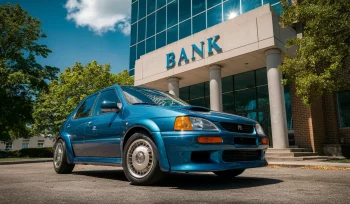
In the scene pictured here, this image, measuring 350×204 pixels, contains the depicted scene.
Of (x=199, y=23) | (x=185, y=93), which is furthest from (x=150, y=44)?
(x=185, y=93)

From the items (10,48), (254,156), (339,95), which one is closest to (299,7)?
(339,95)

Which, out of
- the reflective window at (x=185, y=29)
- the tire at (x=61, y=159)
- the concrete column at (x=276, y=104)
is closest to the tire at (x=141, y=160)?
the tire at (x=61, y=159)

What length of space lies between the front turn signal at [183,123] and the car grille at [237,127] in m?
0.46

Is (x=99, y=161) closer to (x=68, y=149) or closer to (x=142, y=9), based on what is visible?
(x=68, y=149)

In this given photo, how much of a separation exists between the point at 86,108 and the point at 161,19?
20.3m

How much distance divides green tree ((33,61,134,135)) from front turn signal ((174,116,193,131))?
26196 mm

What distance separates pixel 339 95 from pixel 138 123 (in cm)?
1408

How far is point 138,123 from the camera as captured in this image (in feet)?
13.4

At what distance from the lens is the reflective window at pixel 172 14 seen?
23328 millimetres

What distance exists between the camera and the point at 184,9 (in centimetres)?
2266

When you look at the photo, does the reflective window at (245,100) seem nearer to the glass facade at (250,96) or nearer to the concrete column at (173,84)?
the glass facade at (250,96)

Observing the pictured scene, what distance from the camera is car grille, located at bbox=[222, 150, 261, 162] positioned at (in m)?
3.74

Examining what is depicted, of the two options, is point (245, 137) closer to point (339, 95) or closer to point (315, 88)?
point (315, 88)

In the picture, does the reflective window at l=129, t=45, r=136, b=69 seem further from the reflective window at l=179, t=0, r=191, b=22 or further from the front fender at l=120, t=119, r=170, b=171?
the front fender at l=120, t=119, r=170, b=171
